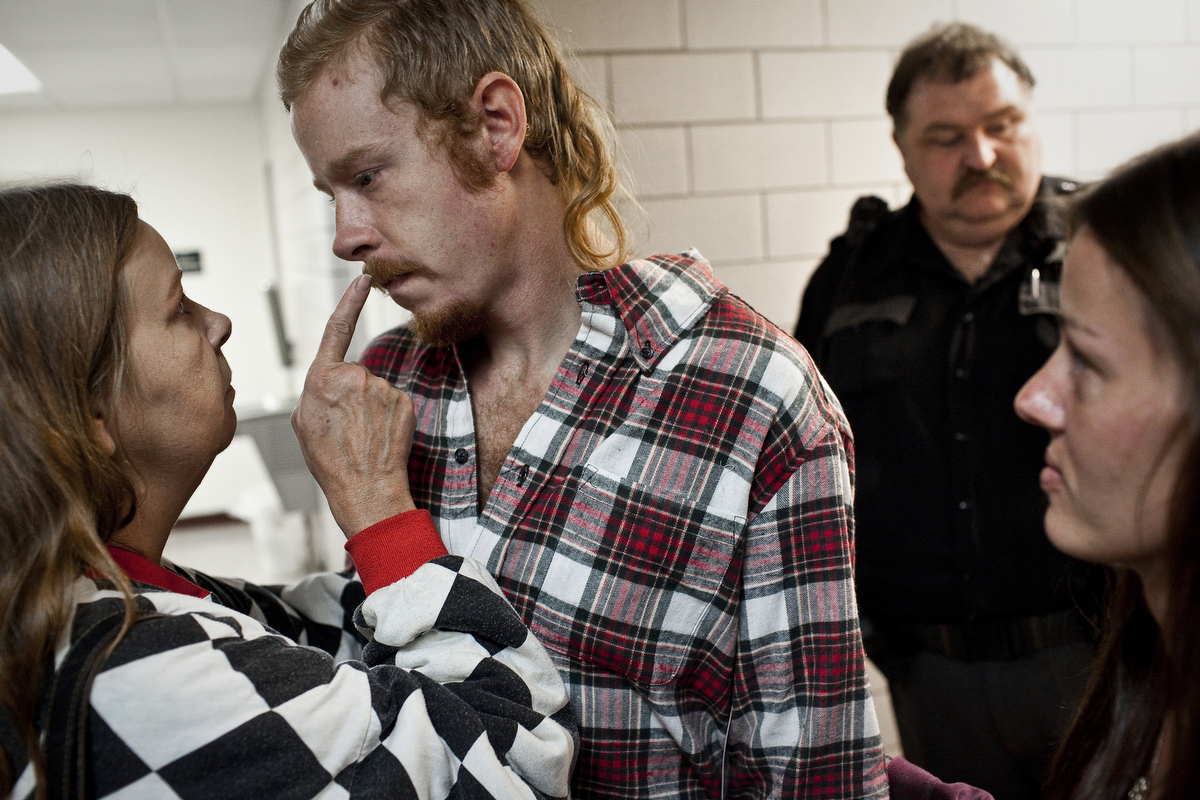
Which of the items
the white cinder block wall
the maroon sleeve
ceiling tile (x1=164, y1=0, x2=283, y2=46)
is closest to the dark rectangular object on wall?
ceiling tile (x1=164, y1=0, x2=283, y2=46)

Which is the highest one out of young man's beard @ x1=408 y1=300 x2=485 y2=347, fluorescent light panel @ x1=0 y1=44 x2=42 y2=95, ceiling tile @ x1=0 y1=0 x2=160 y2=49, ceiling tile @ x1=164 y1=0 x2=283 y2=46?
fluorescent light panel @ x1=0 y1=44 x2=42 y2=95

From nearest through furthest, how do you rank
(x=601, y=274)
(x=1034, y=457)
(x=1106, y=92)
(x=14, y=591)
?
(x=14, y=591) → (x=601, y=274) → (x=1034, y=457) → (x=1106, y=92)

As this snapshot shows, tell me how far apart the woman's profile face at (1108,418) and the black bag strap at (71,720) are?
799 millimetres

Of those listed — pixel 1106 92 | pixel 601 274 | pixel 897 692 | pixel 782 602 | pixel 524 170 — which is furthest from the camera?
pixel 1106 92

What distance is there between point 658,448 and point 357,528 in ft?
1.19

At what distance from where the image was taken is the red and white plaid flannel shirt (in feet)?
3.39

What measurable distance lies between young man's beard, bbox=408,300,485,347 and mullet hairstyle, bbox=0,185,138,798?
38 centimetres

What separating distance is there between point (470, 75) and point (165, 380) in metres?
0.57

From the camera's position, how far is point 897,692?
199 cm

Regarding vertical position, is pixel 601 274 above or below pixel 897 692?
above

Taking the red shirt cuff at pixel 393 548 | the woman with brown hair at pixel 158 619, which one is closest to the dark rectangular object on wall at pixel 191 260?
the woman with brown hair at pixel 158 619

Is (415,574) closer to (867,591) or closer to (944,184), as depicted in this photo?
(867,591)

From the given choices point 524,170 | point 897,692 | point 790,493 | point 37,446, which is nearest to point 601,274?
point 524,170

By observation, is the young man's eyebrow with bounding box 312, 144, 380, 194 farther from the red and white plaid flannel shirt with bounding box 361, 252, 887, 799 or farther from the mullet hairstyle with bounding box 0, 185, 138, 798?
the red and white plaid flannel shirt with bounding box 361, 252, 887, 799
